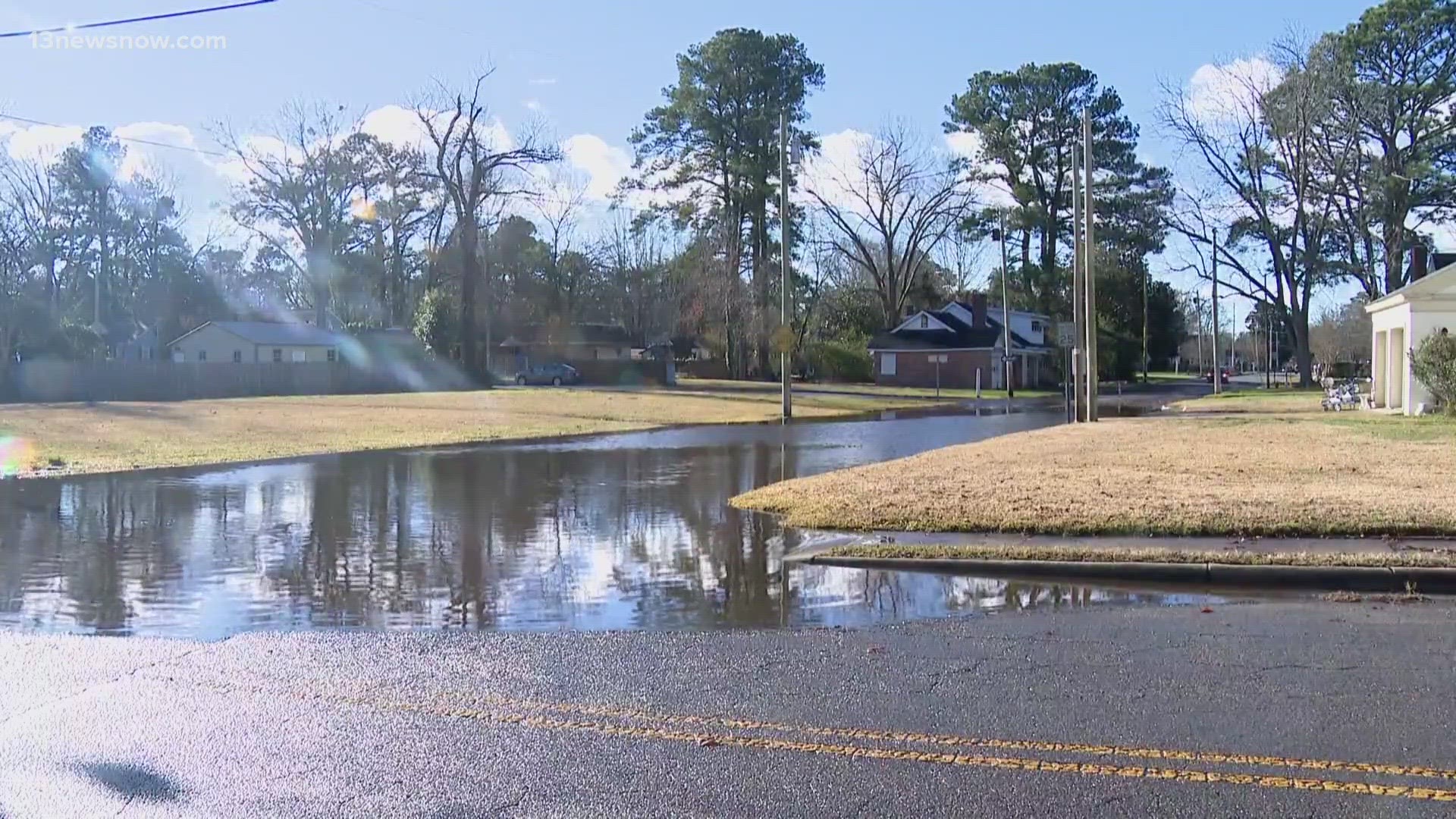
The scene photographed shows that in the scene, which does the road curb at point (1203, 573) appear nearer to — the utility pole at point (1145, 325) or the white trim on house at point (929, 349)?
the white trim on house at point (929, 349)

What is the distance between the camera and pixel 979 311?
71.8m

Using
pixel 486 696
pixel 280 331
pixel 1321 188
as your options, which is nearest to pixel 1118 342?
pixel 1321 188

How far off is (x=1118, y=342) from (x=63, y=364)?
210ft

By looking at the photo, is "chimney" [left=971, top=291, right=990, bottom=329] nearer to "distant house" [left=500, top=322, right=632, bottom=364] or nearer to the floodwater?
"distant house" [left=500, top=322, right=632, bottom=364]

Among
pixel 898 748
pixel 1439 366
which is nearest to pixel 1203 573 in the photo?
pixel 898 748

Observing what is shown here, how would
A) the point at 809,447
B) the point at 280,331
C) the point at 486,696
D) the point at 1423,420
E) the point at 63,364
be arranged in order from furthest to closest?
the point at 280,331 → the point at 63,364 → the point at 1423,420 → the point at 809,447 → the point at 486,696

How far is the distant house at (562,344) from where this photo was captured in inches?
3206

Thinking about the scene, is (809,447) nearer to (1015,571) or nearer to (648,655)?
(1015,571)

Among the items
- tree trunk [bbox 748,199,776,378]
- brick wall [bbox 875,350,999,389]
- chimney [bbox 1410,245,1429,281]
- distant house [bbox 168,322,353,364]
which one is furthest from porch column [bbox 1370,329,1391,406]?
distant house [bbox 168,322,353,364]

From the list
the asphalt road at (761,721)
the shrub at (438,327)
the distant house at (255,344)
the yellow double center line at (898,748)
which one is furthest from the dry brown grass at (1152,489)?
the distant house at (255,344)

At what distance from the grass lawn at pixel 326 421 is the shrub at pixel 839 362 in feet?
62.1

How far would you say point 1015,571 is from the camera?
10.0 m

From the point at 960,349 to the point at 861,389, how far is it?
29.7ft

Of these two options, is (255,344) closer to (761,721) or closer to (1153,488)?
(1153,488)
